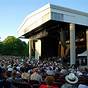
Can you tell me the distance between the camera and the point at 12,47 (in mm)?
133875

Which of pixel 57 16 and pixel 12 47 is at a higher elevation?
pixel 57 16

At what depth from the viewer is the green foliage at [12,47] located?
416 ft

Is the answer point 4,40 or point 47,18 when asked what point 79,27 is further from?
point 4,40

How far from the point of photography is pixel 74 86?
739 cm

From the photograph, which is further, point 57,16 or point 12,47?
point 12,47

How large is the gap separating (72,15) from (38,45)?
2040 centimetres

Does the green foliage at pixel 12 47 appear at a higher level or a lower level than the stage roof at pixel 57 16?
lower

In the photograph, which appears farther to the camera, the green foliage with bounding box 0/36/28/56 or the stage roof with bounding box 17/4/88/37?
the green foliage with bounding box 0/36/28/56

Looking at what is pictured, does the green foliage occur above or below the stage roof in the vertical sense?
below

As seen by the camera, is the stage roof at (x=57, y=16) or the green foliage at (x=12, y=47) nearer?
the stage roof at (x=57, y=16)

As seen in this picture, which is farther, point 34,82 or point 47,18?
point 47,18

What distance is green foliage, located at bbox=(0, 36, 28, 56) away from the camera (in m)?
127

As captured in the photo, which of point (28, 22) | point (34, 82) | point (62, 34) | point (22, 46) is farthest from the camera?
point (22, 46)

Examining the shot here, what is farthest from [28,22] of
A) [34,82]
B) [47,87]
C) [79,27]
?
[47,87]
